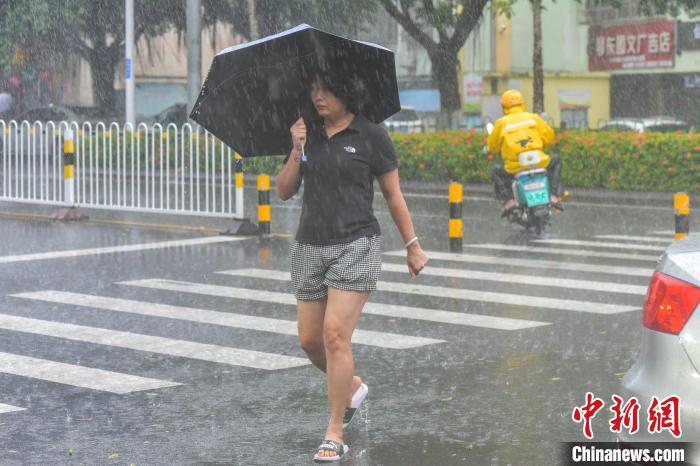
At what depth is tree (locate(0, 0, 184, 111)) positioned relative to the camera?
36312mm

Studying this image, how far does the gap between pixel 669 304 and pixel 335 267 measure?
1972 mm

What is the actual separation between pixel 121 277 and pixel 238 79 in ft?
20.7

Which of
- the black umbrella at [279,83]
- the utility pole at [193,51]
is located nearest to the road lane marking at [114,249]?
the black umbrella at [279,83]

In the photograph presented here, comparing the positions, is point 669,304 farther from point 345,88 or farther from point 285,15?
point 285,15

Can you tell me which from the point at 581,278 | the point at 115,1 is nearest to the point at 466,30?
the point at 115,1

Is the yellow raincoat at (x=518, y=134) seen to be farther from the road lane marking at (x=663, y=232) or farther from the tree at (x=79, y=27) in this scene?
the tree at (x=79, y=27)

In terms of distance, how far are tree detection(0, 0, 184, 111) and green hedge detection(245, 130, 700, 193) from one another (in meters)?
13.3

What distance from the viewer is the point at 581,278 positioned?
12500 mm

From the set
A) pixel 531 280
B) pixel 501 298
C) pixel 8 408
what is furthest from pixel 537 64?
pixel 8 408

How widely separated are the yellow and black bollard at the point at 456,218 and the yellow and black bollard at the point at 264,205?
7.89 feet

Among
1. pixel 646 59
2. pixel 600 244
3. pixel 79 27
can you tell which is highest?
pixel 79 27

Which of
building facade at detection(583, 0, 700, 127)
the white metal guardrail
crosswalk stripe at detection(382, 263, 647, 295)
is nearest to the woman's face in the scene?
crosswalk stripe at detection(382, 263, 647, 295)

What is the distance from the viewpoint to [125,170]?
18.9 m

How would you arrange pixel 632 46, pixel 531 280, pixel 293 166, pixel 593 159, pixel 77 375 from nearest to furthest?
pixel 293 166
pixel 77 375
pixel 531 280
pixel 593 159
pixel 632 46
